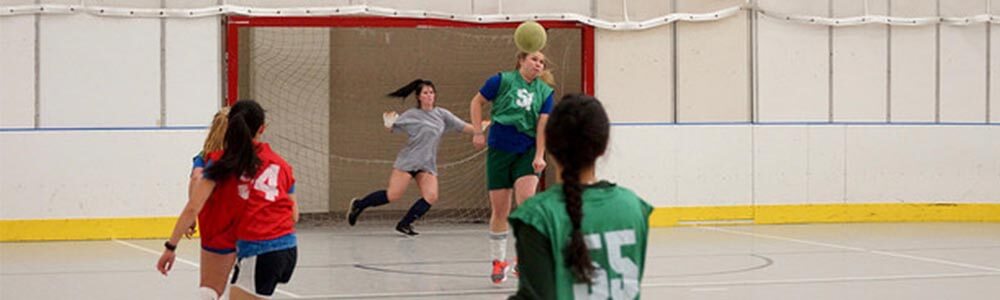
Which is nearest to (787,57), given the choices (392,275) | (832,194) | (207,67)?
(832,194)

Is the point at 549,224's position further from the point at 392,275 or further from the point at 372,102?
the point at 372,102

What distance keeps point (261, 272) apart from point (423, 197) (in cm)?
813

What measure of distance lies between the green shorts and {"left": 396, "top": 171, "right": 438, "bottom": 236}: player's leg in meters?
4.09

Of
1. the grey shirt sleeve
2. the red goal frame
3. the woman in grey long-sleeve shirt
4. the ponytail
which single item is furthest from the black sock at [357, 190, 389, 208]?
the ponytail

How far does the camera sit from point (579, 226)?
339 centimetres

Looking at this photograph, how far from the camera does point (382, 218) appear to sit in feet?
58.9

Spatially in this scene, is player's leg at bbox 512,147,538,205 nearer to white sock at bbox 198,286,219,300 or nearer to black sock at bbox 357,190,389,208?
white sock at bbox 198,286,219,300

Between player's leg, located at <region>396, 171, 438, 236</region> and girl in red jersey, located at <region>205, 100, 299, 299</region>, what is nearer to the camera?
girl in red jersey, located at <region>205, 100, 299, 299</region>

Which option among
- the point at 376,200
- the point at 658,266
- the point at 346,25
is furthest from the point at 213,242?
the point at 346,25

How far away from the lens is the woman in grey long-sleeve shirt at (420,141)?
13.7 m

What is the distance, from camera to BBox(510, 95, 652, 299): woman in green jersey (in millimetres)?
3334

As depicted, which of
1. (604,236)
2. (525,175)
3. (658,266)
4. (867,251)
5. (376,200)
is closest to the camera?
(604,236)

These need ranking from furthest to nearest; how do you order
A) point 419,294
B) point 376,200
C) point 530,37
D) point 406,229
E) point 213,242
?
point 406,229
point 376,200
point 530,37
point 419,294
point 213,242

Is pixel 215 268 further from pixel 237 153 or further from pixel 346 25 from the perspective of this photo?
pixel 346 25
